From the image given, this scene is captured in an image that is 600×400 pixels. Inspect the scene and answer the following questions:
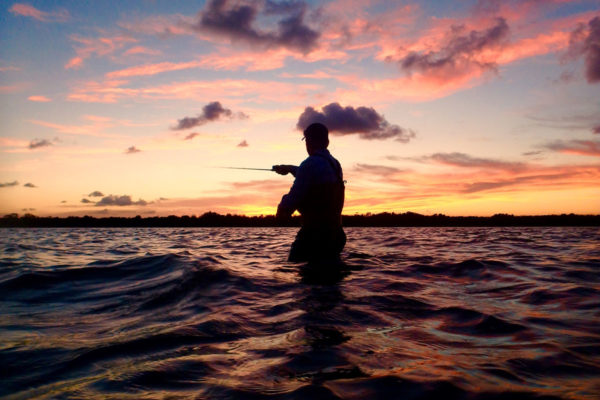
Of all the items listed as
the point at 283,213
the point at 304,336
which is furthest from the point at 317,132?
the point at 304,336

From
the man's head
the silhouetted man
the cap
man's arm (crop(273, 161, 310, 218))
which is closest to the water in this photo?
the silhouetted man

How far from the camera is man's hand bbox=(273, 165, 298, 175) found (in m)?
8.58

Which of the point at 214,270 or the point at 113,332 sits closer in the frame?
the point at 113,332

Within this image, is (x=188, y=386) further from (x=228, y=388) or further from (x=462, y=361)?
(x=462, y=361)

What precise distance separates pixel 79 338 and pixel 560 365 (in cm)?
404

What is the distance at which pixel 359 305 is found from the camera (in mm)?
4406

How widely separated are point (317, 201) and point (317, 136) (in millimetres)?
1363

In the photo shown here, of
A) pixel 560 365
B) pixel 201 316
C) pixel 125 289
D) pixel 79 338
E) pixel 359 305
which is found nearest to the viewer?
pixel 560 365

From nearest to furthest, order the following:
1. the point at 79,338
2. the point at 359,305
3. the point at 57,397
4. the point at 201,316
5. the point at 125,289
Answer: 1. the point at 57,397
2. the point at 79,338
3. the point at 201,316
4. the point at 359,305
5. the point at 125,289

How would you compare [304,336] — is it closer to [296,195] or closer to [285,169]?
[296,195]

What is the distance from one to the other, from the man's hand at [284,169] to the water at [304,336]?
2.78m

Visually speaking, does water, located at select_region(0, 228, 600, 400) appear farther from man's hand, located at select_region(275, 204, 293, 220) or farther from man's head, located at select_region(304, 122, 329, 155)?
man's head, located at select_region(304, 122, 329, 155)

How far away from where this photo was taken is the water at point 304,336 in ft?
7.79

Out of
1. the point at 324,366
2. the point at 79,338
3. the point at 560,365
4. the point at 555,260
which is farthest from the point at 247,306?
the point at 555,260
